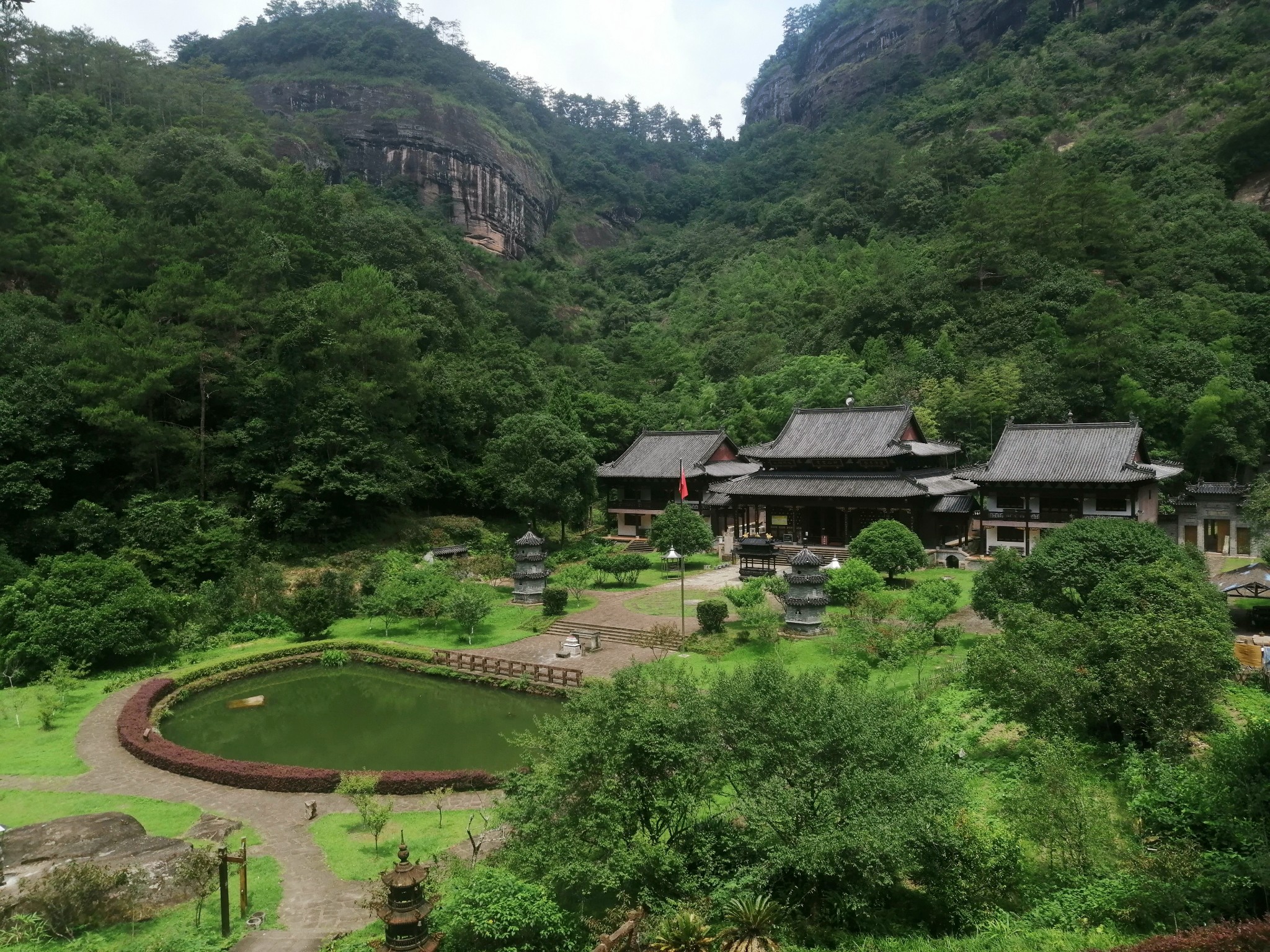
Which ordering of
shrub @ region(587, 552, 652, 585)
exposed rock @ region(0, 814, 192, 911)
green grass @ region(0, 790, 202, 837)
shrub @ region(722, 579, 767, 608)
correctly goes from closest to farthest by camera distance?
1. exposed rock @ region(0, 814, 192, 911)
2. green grass @ region(0, 790, 202, 837)
3. shrub @ region(722, 579, 767, 608)
4. shrub @ region(587, 552, 652, 585)

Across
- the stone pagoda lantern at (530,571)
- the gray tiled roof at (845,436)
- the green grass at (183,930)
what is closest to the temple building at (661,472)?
the gray tiled roof at (845,436)

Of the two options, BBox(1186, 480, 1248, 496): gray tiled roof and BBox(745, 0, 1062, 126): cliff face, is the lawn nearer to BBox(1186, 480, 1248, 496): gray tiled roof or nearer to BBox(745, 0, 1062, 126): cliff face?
BBox(1186, 480, 1248, 496): gray tiled roof

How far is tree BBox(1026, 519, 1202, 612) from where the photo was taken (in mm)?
18312

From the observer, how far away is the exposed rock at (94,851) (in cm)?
1056

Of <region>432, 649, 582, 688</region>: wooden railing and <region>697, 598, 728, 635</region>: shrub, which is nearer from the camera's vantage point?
<region>432, 649, 582, 688</region>: wooden railing

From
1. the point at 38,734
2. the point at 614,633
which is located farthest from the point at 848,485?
the point at 38,734

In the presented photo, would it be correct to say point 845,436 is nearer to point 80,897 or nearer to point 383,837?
point 383,837

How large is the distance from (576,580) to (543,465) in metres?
7.92

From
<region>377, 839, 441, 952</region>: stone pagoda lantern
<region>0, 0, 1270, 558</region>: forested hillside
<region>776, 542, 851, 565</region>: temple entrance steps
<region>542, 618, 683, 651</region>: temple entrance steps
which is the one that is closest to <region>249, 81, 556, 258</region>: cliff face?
<region>0, 0, 1270, 558</region>: forested hillside

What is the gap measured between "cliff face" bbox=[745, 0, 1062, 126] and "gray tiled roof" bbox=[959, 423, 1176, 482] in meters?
82.2

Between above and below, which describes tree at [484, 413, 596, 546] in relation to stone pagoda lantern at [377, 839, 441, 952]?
above

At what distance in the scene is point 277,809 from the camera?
45.8 ft

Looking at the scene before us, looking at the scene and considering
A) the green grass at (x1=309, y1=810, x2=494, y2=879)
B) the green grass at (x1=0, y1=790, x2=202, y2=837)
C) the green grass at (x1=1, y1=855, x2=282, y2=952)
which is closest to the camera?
the green grass at (x1=1, y1=855, x2=282, y2=952)

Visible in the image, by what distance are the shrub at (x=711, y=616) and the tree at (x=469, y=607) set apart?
755 cm
